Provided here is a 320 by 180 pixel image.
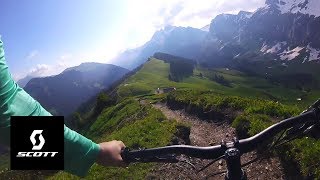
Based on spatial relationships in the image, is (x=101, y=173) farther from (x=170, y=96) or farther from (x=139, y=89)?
(x=139, y=89)

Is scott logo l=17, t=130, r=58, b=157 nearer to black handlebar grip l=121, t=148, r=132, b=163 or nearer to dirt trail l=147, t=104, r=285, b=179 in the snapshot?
black handlebar grip l=121, t=148, r=132, b=163

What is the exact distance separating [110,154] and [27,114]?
3.58 ft

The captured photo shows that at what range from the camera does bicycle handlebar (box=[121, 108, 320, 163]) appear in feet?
12.7

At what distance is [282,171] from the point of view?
47.5ft

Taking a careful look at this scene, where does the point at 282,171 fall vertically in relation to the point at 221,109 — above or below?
above

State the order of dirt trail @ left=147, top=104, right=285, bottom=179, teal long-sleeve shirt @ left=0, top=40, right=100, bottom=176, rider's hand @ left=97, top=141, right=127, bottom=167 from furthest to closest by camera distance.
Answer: dirt trail @ left=147, top=104, right=285, bottom=179 → rider's hand @ left=97, top=141, right=127, bottom=167 → teal long-sleeve shirt @ left=0, top=40, right=100, bottom=176

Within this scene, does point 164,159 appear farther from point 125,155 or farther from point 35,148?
point 35,148

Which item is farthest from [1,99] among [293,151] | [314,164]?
[293,151]

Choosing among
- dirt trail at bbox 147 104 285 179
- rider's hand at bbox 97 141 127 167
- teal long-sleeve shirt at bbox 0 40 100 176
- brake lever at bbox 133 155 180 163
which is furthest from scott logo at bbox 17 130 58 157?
dirt trail at bbox 147 104 285 179

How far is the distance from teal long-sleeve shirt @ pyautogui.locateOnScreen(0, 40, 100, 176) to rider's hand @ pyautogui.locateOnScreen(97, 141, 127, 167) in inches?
3.9

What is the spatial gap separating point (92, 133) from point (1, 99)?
50712 millimetres

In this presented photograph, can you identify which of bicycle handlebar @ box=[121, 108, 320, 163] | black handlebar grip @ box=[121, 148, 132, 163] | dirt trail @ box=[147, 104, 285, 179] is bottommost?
dirt trail @ box=[147, 104, 285, 179]

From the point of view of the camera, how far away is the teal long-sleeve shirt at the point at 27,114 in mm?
3035

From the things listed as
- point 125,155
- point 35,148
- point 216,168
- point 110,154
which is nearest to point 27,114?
point 35,148
